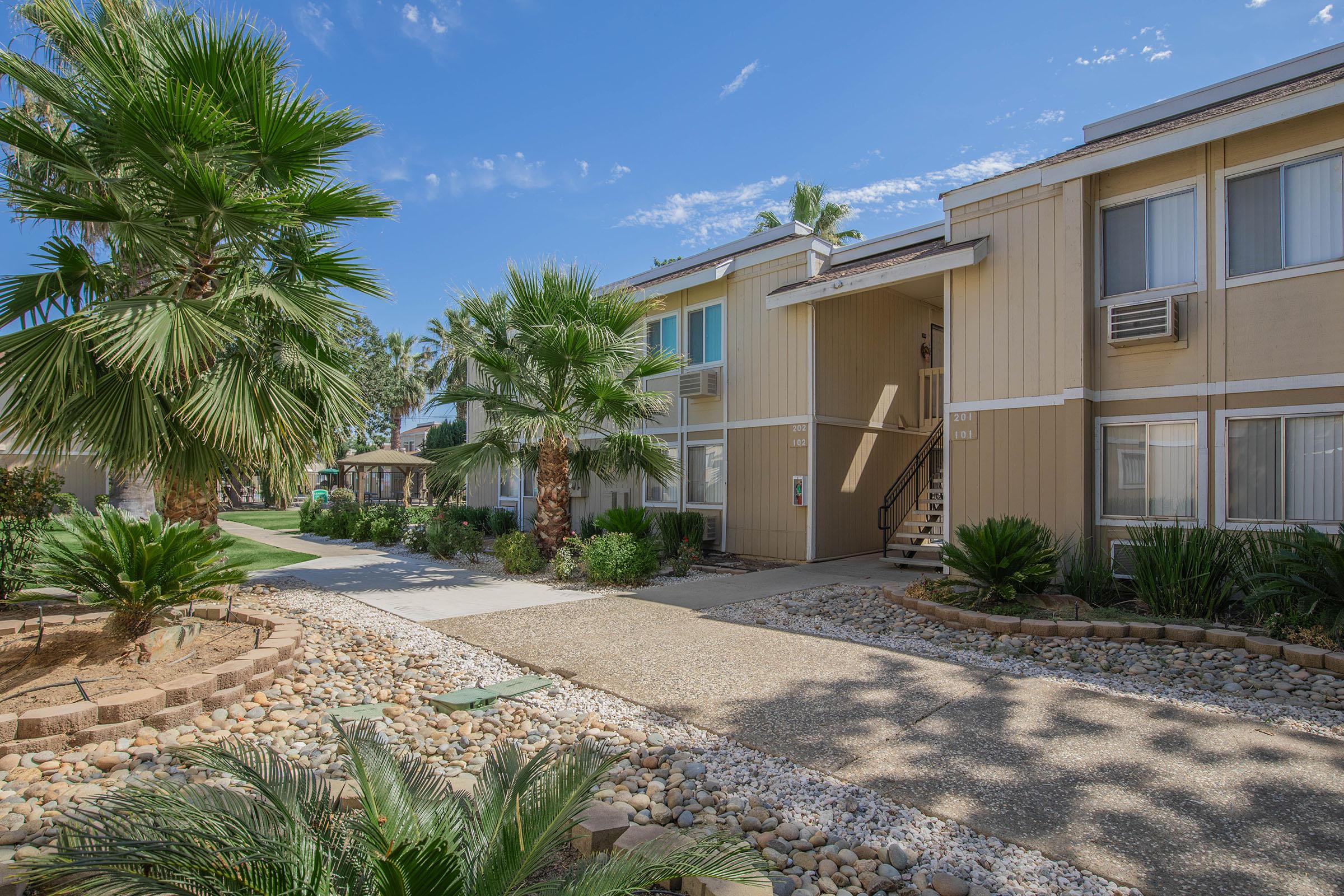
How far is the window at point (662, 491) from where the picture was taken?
13.8 m

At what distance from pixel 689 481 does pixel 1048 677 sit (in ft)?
28.9

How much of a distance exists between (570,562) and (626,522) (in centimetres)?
115

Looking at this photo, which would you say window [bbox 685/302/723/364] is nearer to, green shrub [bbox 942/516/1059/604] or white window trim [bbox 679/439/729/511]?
white window trim [bbox 679/439/729/511]

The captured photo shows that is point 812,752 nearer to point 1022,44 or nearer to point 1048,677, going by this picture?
point 1048,677

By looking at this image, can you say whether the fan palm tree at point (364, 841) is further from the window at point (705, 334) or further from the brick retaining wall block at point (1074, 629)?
the window at point (705, 334)

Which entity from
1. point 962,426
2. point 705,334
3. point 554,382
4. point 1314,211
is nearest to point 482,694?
point 554,382

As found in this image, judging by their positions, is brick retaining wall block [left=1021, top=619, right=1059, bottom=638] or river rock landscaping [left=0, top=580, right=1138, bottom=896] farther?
brick retaining wall block [left=1021, top=619, right=1059, bottom=638]

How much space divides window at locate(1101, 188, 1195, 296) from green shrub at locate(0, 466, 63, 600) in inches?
468

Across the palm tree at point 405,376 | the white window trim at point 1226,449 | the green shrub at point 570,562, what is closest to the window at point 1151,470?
the white window trim at point 1226,449

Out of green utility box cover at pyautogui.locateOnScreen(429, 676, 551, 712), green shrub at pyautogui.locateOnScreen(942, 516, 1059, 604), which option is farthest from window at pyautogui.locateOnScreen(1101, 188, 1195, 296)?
green utility box cover at pyautogui.locateOnScreen(429, 676, 551, 712)

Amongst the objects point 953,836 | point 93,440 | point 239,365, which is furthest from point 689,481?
point 953,836

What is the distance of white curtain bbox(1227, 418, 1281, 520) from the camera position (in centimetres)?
729

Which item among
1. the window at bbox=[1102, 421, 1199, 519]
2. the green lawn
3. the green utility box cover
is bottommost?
the green lawn

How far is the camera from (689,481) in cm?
1366
